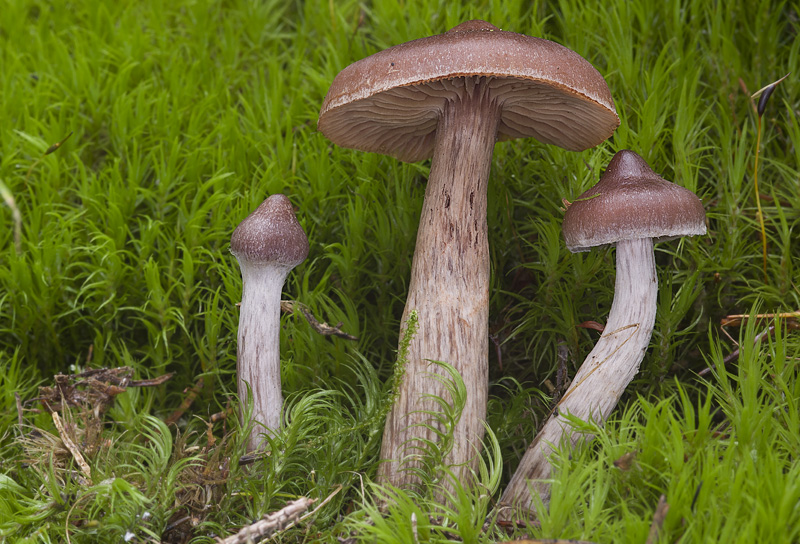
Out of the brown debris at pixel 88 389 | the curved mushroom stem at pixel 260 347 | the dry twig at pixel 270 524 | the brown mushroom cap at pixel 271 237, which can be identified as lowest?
the dry twig at pixel 270 524

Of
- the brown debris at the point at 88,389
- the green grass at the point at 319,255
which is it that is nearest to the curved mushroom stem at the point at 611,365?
the green grass at the point at 319,255

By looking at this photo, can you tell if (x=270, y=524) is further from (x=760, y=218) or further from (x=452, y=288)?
(x=760, y=218)

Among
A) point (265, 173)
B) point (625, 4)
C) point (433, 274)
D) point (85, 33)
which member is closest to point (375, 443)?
point (433, 274)

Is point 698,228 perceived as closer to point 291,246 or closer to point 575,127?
point 575,127

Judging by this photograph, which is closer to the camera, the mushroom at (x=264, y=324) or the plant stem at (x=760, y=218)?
the mushroom at (x=264, y=324)

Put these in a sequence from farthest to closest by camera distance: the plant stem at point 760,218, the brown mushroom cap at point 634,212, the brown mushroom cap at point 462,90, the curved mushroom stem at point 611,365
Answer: the plant stem at point 760,218, the curved mushroom stem at point 611,365, the brown mushroom cap at point 634,212, the brown mushroom cap at point 462,90

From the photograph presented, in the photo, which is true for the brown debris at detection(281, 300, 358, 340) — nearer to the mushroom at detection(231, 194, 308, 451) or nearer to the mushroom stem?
the mushroom at detection(231, 194, 308, 451)

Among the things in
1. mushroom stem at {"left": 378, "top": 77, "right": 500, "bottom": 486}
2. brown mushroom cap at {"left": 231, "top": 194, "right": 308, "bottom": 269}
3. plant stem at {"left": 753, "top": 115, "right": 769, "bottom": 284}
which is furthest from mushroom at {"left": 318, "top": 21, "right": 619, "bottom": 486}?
plant stem at {"left": 753, "top": 115, "right": 769, "bottom": 284}

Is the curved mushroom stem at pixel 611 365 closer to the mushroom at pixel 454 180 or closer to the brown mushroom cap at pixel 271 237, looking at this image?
the mushroom at pixel 454 180
